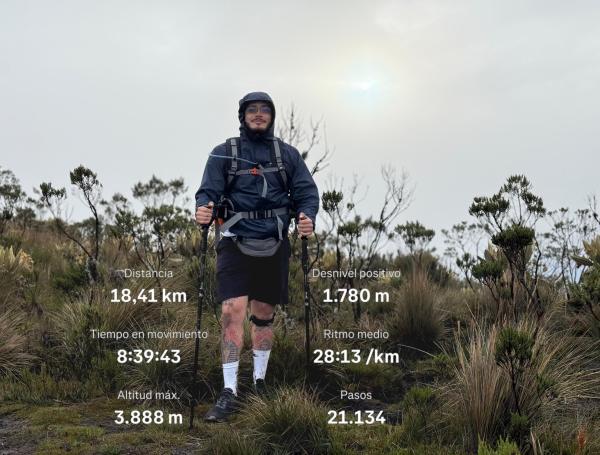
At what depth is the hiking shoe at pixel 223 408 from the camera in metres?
5.83

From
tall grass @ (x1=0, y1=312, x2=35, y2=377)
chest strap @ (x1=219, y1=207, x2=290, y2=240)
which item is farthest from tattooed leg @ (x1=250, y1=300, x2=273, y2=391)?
tall grass @ (x1=0, y1=312, x2=35, y2=377)

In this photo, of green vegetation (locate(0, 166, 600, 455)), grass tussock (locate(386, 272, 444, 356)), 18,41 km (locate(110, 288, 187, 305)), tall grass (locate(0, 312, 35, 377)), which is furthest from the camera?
grass tussock (locate(386, 272, 444, 356))

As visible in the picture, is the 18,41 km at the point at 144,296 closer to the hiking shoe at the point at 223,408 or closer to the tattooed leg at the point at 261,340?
the tattooed leg at the point at 261,340

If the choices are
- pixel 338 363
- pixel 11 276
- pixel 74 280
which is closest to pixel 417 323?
pixel 338 363

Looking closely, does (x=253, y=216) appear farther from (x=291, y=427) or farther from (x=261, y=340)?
(x=291, y=427)

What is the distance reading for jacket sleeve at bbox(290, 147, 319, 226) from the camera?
20.5 feet

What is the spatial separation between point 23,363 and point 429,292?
508 centimetres

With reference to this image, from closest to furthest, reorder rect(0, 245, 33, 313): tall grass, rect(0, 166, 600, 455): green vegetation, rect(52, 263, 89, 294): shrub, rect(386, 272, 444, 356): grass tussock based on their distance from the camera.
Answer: rect(0, 166, 600, 455): green vegetation < rect(386, 272, 444, 356): grass tussock < rect(0, 245, 33, 313): tall grass < rect(52, 263, 89, 294): shrub

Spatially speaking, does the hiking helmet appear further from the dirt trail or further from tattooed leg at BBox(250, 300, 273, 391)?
the dirt trail

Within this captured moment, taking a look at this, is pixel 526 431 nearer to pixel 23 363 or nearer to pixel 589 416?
pixel 589 416

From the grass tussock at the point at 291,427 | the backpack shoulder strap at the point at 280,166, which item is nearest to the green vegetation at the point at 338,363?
the grass tussock at the point at 291,427

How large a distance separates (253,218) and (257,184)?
1.10 ft

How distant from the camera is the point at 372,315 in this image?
31.2 feet

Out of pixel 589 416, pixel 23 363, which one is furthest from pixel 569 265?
pixel 23 363
